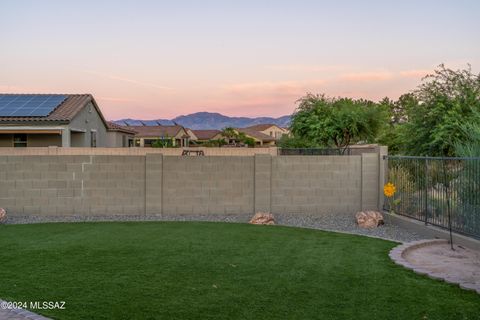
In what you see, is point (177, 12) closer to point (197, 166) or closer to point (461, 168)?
point (197, 166)

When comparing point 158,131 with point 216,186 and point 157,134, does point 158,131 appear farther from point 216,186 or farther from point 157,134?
point 216,186

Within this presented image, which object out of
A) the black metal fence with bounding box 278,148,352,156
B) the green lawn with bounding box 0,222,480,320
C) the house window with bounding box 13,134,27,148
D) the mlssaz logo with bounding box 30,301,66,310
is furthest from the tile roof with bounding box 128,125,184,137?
the mlssaz logo with bounding box 30,301,66,310

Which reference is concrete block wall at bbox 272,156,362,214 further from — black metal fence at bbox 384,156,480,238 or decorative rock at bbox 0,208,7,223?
decorative rock at bbox 0,208,7,223

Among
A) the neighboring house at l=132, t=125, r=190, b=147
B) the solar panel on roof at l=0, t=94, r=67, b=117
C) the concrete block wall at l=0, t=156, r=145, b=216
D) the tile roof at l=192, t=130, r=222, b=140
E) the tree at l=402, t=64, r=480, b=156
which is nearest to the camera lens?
the concrete block wall at l=0, t=156, r=145, b=216

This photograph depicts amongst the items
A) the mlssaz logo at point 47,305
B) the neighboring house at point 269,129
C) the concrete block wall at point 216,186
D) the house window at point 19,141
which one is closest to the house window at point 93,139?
the house window at point 19,141

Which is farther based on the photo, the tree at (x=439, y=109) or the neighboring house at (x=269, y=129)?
the neighboring house at (x=269, y=129)

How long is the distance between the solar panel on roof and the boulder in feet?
67.5

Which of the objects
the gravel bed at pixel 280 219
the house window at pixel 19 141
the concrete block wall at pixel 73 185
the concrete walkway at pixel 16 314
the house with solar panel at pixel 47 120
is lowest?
the gravel bed at pixel 280 219

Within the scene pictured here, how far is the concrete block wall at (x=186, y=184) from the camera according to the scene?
13.8m

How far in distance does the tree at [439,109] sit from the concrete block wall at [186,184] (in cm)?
650

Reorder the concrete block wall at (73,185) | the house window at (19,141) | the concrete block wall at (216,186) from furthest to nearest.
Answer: the house window at (19,141) → the concrete block wall at (216,186) → the concrete block wall at (73,185)

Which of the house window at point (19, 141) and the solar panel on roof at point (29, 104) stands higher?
the solar panel on roof at point (29, 104)

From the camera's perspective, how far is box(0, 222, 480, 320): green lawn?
226 inches

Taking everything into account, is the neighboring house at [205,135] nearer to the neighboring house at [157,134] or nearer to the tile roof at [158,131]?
the neighboring house at [157,134]
